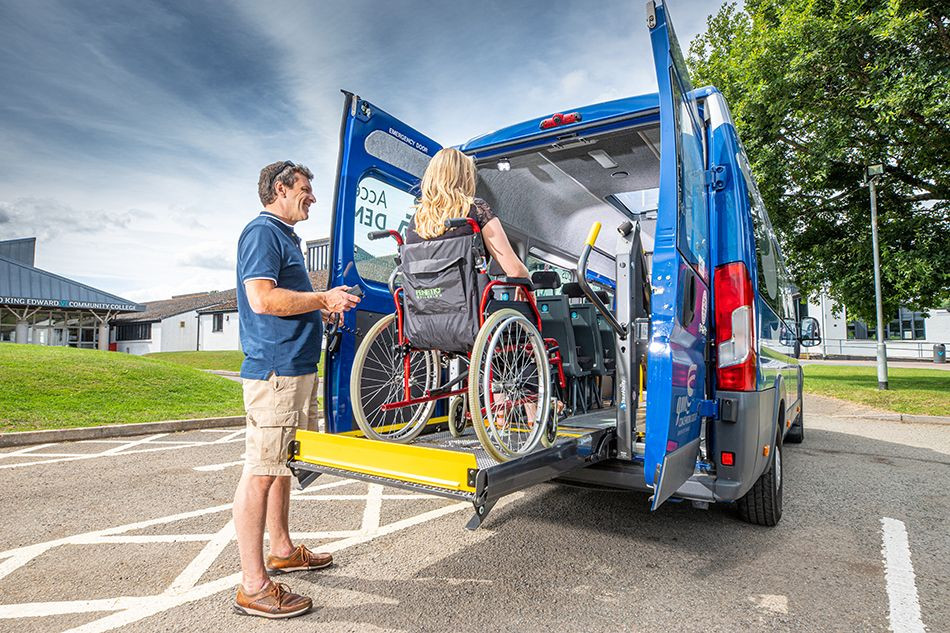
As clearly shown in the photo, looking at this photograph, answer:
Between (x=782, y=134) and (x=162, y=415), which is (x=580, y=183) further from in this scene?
(x=782, y=134)

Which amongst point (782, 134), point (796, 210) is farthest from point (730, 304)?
point (796, 210)

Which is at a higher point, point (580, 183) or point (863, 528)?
point (580, 183)

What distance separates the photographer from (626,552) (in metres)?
3.35

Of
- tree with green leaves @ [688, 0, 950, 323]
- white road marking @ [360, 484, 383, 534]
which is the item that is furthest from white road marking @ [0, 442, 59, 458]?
tree with green leaves @ [688, 0, 950, 323]

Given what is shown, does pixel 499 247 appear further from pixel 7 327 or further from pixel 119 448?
pixel 7 327

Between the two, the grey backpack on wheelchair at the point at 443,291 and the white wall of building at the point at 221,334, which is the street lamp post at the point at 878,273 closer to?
the grey backpack on wheelchair at the point at 443,291

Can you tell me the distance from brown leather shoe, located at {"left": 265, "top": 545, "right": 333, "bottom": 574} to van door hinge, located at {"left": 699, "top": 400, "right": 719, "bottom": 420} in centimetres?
212

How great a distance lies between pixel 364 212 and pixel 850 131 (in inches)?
492

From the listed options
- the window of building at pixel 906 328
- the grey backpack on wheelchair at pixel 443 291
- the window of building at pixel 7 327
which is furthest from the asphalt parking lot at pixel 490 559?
the window of building at pixel 906 328

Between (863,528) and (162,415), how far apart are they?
8625 millimetres

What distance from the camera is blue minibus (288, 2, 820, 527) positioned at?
8.43 feet

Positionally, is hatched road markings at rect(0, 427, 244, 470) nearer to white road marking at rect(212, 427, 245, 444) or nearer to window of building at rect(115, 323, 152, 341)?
white road marking at rect(212, 427, 245, 444)

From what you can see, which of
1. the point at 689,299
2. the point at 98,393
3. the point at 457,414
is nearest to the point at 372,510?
the point at 457,414

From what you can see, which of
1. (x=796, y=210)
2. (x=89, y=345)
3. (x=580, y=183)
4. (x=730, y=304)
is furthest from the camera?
(x=89, y=345)
